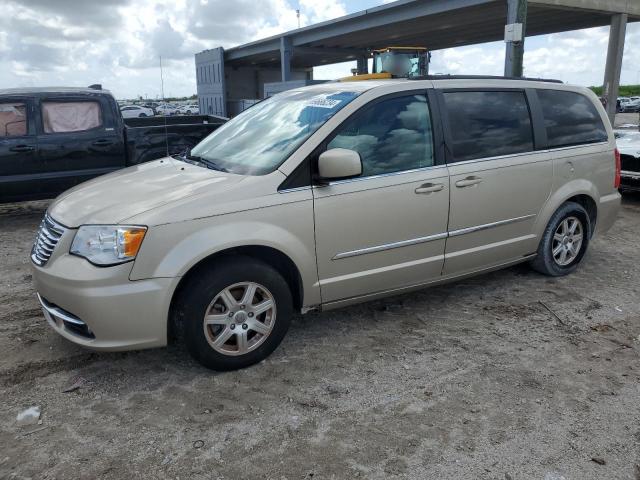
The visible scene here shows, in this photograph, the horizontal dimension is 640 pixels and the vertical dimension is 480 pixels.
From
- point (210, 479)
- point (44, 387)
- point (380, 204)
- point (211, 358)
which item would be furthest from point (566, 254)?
point (44, 387)

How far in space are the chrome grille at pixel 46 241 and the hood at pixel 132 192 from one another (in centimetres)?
5

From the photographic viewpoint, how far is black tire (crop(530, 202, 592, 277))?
488cm

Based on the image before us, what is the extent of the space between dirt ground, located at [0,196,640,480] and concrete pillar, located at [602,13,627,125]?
16742 millimetres

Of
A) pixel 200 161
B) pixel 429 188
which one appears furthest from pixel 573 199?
pixel 200 161

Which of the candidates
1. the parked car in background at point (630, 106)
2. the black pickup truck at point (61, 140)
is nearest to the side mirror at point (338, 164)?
the black pickup truck at point (61, 140)

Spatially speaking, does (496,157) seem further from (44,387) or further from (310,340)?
(44,387)

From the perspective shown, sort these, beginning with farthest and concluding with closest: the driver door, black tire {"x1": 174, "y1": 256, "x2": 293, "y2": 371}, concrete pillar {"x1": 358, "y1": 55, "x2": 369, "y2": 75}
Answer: concrete pillar {"x1": 358, "y1": 55, "x2": 369, "y2": 75}, the driver door, black tire {"x1": 174, "y1": 256, "x2": 293, "y2": 371}

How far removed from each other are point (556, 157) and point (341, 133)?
7.31 ft

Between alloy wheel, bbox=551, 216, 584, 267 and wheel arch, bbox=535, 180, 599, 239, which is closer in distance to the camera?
wheel arch, bbox=535, 180, 599, 239

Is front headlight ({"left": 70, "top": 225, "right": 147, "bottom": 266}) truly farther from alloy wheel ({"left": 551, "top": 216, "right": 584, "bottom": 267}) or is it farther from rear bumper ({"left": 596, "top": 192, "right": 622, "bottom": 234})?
rear bumper ({"left": 596, "top": 192, "right": 622, "bottom": 234})

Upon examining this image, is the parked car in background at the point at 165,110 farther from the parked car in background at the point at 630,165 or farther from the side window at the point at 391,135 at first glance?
the side window at the point at 391,135

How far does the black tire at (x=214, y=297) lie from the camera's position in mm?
3154

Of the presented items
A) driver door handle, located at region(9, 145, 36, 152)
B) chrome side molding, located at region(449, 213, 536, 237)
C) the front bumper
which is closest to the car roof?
driver door handle, located at region(9, 145, 36, 152)

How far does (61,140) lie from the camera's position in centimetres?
720
